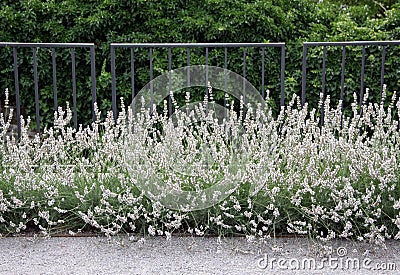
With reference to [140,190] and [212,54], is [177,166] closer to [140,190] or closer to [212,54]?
[140,190]

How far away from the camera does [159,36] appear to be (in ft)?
20.9

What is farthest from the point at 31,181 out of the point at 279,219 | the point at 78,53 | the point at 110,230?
the point at 78,53

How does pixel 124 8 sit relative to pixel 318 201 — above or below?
above

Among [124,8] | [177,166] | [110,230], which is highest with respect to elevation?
[124,8]

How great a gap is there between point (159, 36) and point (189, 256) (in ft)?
10.8

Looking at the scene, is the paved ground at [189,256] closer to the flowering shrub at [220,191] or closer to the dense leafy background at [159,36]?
the flowering shrub at [220,191]

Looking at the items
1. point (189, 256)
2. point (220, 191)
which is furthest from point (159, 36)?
point (189, 256)

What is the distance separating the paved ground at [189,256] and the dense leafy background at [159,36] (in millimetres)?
2726

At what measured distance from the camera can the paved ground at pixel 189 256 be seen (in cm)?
342

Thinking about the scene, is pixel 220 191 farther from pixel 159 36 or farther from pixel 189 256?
Result: pixel 159 36

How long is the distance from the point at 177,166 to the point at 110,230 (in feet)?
2.16

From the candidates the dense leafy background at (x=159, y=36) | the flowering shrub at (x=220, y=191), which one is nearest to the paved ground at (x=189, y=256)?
the flowering shrub at (x=220, y=191)

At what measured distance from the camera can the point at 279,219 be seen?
3.80 meters

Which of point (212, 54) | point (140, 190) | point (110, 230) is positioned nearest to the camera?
point (110, 230)
